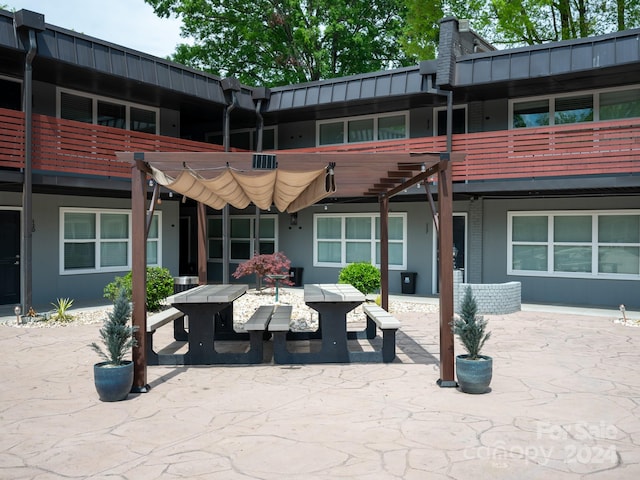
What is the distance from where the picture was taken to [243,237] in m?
18.7

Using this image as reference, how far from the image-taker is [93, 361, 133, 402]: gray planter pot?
548 cm

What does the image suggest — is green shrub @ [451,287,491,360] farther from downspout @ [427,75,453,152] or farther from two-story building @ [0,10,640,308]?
downspout @ [427,75,453,152]

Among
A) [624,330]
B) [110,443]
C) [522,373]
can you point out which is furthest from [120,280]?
[624,330]

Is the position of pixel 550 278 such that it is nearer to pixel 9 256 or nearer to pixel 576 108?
pixel 576 108

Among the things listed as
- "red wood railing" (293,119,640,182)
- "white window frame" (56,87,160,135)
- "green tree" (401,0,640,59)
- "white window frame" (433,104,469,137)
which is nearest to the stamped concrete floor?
"red wood railing" (293,119,640,182)

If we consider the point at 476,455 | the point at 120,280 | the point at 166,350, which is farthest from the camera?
the point at 120,280

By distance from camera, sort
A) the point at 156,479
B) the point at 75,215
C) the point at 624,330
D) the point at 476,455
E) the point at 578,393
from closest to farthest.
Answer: the point at 156,479
the point at 476,455
the point at 578,393
the point at 624,330
the point at 75,215

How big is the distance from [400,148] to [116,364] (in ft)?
34.4

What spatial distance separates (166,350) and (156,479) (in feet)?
14.8

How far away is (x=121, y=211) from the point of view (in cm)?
1466

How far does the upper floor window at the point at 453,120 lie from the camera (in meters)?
15.1

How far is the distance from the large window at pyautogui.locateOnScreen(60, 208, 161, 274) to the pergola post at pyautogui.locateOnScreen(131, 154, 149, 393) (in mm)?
8515

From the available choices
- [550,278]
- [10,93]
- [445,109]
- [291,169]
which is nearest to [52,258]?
[10,93]

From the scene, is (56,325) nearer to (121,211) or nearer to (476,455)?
(121,211)
